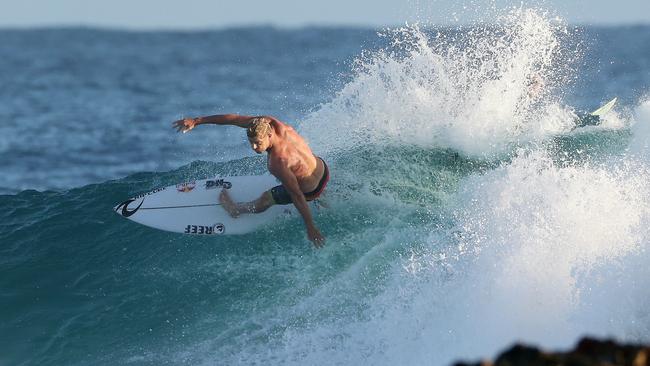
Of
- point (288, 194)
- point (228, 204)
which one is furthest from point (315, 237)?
point (228, 204)

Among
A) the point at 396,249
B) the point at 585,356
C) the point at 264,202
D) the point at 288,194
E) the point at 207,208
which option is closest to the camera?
the point at 585,356

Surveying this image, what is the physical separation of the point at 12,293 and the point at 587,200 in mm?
6193

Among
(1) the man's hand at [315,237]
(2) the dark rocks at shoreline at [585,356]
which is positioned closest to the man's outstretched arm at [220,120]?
(1) the man's hand at [315,237]

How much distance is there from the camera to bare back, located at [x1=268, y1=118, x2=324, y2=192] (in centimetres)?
865

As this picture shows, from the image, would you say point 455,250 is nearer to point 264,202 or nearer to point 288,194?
point 288,194

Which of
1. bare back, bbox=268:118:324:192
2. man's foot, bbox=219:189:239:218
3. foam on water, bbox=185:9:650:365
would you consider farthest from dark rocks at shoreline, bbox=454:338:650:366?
man's foot, bbox=219:189:239:218

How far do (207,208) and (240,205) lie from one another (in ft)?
1.27

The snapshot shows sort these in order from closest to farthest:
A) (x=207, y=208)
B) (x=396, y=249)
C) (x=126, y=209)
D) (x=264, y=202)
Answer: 1. (x=396, y=249)
2. (x=264, y=202)
3. (x=207, y=208)
4. (x=126, y=209)

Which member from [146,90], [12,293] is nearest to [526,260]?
[12,293]

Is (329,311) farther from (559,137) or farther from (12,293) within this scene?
(559,137)

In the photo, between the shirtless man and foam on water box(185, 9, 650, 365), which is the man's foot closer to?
the shirtless man

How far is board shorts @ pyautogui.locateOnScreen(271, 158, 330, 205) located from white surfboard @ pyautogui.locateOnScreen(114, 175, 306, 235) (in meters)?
0.17

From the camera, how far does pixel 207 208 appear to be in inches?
380

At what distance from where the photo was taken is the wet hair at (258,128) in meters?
8.30
